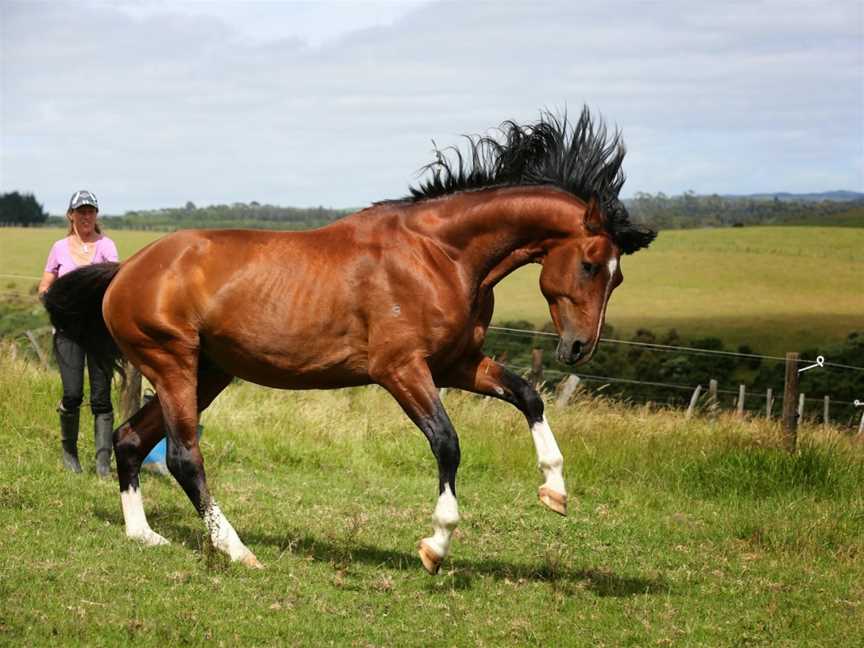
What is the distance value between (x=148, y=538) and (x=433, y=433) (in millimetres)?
2158

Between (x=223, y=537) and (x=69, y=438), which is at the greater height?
(x=69, y=438)

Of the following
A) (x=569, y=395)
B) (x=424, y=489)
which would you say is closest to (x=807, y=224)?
(x=569, y=395)

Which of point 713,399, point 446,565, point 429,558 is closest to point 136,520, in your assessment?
point 446,565

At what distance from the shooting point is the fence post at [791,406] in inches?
433

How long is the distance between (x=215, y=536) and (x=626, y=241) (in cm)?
311

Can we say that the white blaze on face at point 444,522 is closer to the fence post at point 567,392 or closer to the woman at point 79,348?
the woman at point 79,348

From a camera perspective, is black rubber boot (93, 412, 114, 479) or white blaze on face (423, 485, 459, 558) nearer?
white blaze on face (423, 485, 459, 558)

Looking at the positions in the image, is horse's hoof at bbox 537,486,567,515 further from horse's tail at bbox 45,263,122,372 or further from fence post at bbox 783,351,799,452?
fence post at bbox 783,351,799,452

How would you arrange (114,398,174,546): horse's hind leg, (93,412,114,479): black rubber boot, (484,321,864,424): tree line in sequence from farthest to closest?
(484,321,864,424): tree line, (93,412,114,479): black rubber boot, (114,398,174,546): horse's hind leg

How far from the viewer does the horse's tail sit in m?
7.85

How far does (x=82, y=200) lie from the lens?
8891 millimetres

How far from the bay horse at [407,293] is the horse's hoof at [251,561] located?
0.7 inches

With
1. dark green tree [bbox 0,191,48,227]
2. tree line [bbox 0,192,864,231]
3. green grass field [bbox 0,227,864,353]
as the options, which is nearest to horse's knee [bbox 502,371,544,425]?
green grass field [bbox 0,227,864,353]

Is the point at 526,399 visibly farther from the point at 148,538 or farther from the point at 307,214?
the point at 307,214
